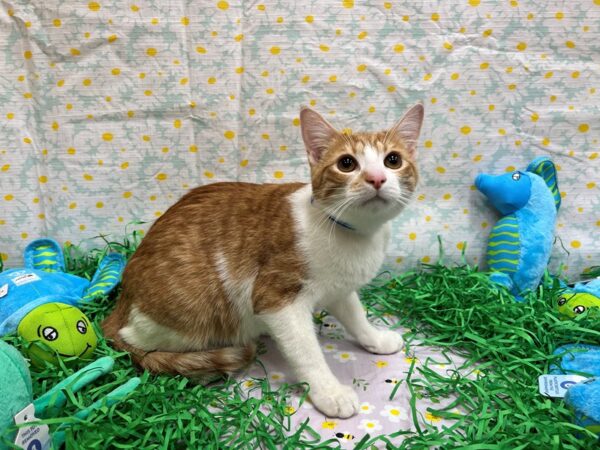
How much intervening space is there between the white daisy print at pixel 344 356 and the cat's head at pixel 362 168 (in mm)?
484

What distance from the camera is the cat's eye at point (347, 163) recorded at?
118 cm

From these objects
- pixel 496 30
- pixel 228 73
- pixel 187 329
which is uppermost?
pixel 496 30

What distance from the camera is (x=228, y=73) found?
1.68m

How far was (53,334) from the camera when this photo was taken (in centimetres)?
123

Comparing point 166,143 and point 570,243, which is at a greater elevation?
point 166,143

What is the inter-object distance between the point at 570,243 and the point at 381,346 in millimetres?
1006

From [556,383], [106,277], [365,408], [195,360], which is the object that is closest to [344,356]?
[365,408]

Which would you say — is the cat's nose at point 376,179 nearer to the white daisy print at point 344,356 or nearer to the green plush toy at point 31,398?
the white daisy print at point 344,356

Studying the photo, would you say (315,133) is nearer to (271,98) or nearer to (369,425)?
(271,98)

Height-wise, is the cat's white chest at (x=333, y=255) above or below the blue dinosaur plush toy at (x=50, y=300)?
above

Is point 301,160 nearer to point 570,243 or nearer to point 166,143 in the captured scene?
point 166,143

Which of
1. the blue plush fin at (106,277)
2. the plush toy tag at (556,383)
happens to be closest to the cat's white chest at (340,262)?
the plush toy tag at (556,383)

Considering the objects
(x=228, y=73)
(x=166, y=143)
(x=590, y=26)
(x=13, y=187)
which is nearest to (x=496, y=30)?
A: (x=590, y=26)

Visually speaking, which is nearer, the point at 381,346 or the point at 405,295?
the point at 381,346
